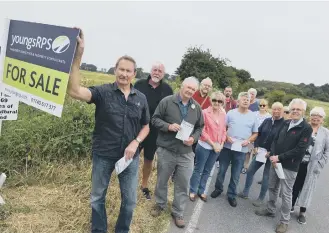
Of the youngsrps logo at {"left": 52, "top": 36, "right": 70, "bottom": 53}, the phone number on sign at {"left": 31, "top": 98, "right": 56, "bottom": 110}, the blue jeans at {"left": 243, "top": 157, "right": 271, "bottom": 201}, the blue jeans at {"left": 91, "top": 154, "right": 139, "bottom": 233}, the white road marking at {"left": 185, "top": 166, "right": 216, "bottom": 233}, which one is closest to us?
the youngsrps logo at {"left": 52, "top": 36, "right": 70, "bottom": 53}

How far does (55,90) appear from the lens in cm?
282

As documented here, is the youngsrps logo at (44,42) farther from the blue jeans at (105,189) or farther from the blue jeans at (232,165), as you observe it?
the blue jeans at (232,165)

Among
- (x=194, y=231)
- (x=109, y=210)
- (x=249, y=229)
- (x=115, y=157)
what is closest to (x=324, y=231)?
(x=249, y=229)

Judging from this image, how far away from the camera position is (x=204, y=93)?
565 cm

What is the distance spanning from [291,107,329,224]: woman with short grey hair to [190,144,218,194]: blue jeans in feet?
4.93

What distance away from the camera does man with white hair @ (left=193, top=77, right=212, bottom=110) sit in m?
5.57

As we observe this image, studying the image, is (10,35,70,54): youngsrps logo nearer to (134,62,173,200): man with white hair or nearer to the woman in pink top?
(134,62,173,200): man with white hair

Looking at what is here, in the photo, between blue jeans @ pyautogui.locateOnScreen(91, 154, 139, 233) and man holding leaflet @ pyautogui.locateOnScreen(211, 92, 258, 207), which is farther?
man holding leaflet @ pyautogui.locateOnScreen(211, 92, 258, 207)

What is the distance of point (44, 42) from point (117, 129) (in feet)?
3.60

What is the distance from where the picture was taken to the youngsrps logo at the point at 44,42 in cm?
274

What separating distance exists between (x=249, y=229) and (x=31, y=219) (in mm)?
3090

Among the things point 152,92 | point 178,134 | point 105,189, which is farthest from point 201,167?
point 105,189

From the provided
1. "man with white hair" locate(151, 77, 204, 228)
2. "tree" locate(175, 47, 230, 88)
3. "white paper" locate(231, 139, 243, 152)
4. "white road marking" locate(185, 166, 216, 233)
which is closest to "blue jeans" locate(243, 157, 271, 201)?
"white paper" locate(231, 139, 243, 152)

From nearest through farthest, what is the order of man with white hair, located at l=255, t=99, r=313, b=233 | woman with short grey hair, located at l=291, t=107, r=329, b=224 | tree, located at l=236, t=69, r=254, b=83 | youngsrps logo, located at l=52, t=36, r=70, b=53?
youngsrps logo, located at l=52, t=36, r=70, b=53 < man with white hair, located at l=255, t=99, r=313, b=233 < woman with short grey hair, located at l=291, t=107, r=329, b=224 < tree, located at l=236, t=69, r=254, b=83
